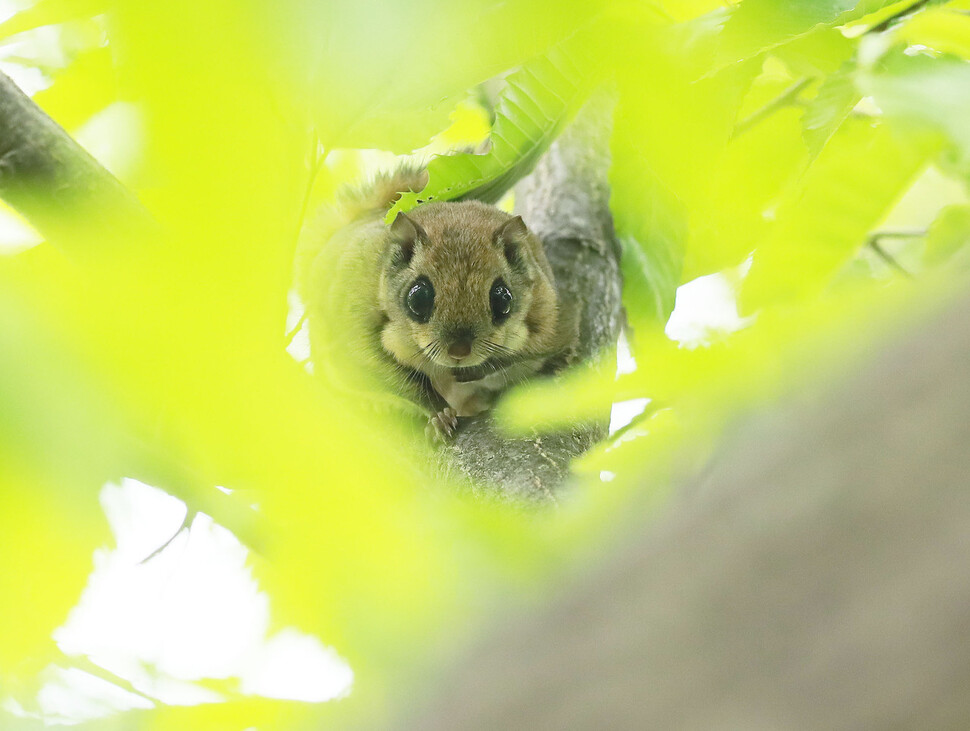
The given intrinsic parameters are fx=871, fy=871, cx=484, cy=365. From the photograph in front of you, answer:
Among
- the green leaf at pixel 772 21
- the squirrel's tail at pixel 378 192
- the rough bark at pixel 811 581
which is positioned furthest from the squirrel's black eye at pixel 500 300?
the rough bark at pixel 811 581

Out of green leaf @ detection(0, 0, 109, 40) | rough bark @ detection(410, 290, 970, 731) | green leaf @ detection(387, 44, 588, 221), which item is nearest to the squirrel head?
green leaf @ detection(387, 44, 588, 221)

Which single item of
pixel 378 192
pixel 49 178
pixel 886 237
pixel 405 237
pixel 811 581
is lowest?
pixel 811 581

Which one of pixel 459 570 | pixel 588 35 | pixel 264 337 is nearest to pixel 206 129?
pixel 264 337

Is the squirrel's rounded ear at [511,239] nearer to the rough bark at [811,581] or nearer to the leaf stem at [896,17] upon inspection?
the leaf stem at [896,17]

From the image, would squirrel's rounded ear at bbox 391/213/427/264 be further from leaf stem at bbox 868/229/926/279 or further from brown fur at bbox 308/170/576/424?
leaf stem at bbox 868/229/926/279

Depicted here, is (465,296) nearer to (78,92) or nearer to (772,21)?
(78,92)

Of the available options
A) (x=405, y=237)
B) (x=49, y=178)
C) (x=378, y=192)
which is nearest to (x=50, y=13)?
(x=49, y=178)
